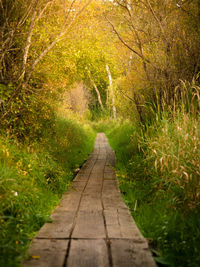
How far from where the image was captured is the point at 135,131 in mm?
7109

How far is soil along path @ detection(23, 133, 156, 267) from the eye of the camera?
114 inches

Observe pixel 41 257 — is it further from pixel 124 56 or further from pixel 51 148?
pixel 124 56

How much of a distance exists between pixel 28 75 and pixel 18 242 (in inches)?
164

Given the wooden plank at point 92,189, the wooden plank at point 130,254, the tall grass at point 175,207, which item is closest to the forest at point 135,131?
the tall grass at point 175,207

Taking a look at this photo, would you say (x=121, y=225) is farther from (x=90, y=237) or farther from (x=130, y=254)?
(x=130, y=254)

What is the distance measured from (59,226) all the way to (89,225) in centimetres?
37

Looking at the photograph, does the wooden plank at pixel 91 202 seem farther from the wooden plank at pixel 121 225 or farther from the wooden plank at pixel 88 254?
the wooden plank at pixel 88 254

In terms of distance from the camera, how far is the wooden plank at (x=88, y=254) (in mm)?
2835

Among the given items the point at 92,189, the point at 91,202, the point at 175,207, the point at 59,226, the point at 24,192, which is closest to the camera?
the point at 59,226

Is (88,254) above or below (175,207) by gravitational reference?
below

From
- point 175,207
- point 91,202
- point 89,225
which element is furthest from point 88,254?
point 91,202

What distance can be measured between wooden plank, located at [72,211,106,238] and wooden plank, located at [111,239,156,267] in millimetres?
302

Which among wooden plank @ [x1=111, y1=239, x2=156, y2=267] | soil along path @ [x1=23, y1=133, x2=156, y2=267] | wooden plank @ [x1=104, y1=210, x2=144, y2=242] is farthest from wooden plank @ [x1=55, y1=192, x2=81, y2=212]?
wooden plank @ [x1=111, y1=239, x2=156, y2=267]

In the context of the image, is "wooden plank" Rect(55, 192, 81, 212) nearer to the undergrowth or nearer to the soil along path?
the soil along path
